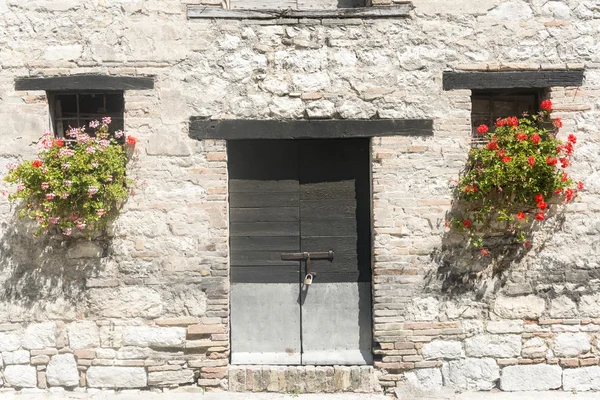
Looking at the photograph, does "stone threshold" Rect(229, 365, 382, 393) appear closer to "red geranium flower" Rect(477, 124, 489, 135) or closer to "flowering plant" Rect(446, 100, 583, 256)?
"flowering plant" Rect(446, 100, 583, 256)

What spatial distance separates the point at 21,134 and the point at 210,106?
1.71 m

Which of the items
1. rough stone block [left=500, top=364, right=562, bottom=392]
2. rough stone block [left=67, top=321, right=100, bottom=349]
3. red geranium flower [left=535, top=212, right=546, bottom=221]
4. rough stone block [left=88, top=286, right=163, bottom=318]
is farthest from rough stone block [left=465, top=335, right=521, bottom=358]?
rough stone block [left=67, top=321, right=100, bottom=349]

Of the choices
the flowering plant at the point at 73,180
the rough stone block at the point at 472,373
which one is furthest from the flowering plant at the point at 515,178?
the flowering plant at the point at 73,180

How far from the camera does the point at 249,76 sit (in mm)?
4652

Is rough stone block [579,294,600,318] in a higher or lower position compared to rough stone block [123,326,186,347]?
higher

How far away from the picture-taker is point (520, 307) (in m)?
4.67

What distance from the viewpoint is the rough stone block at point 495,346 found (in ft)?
15.2

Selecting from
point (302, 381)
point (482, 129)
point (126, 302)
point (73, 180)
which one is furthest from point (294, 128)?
point (302, 381)

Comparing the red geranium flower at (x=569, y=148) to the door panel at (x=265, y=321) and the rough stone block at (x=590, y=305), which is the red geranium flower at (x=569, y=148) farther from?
the door panel at (x=265, y=321)

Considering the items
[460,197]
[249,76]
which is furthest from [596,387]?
[249,76]

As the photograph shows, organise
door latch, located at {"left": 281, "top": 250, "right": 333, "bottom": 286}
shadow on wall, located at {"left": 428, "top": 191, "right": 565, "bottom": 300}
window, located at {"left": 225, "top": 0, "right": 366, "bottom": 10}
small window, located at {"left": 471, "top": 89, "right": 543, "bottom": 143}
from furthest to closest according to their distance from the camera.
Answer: window, located at {"left": 225, "top": 0, "right": 366, "bottom": 10}, small window, located at {"left": 471, "top": 89, "right": 543, "bottom": 143}, door latch, located at {"left": 281, "top": 250, "right": 333, "bottom": 286}, shadow on wall, located at {"left": 428, "top": 191, "right": 565, "bottom": 300}

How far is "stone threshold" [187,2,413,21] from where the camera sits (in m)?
4.62

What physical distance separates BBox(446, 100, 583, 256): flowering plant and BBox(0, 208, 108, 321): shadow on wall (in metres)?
3.34

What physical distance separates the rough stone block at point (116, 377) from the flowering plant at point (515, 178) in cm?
313
